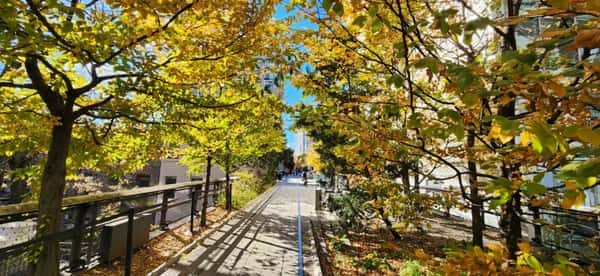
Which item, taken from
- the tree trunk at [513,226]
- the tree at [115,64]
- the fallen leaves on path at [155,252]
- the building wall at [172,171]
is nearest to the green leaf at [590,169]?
the tree trunk at [513,226]

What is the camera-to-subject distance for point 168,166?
20.8 m

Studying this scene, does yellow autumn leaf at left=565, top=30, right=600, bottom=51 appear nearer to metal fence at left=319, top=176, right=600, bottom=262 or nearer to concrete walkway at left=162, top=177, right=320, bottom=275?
metal fence at left=319, top=176, right=600, bottom=262

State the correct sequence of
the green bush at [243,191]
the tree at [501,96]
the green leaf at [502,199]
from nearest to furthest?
the tree at [501,96] → the green leaf at [502,199] → the green bush at [243,191]

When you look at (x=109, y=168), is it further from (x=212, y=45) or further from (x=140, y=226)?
(x=212, y=45)

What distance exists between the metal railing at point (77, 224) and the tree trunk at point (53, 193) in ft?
0.49

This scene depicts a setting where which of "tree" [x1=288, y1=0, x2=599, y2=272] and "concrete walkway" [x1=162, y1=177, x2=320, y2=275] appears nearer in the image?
"tree" [x1=288, y1=0, x2=599, y2=272]

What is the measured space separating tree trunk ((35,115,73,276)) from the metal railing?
15 centimetres

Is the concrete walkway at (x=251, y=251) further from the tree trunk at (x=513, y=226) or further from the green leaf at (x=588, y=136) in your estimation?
the green leaf at (x=588, y=136)

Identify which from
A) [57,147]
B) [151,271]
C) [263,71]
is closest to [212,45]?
[263,71]

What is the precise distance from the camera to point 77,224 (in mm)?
4289

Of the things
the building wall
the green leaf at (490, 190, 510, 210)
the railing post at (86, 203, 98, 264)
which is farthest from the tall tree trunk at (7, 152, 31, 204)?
the green leaf at (490, 190, 510, 210)

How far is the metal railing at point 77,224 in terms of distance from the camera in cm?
269

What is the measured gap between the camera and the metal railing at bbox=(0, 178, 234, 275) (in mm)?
2693

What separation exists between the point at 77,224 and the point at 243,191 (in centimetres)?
1297
